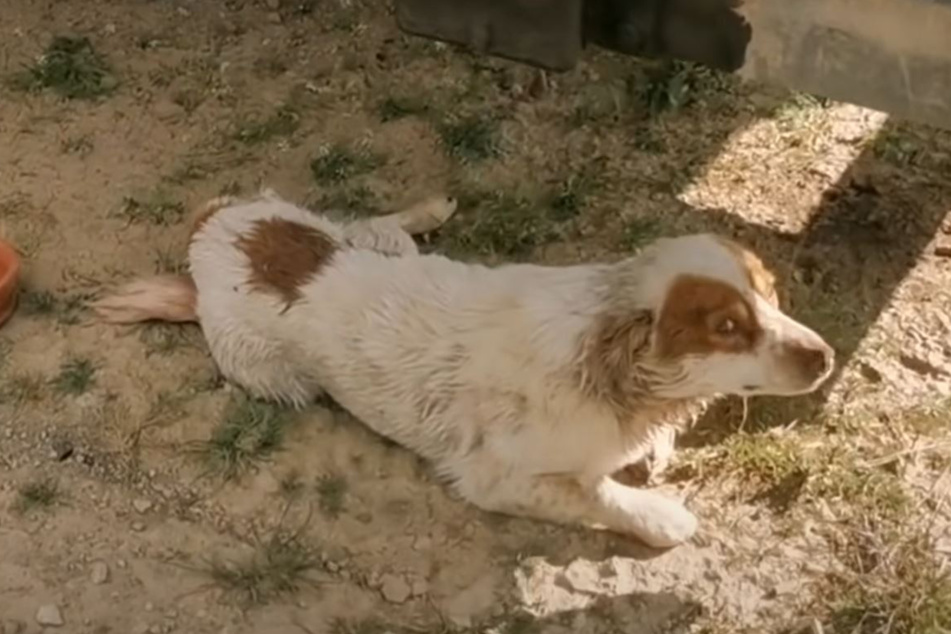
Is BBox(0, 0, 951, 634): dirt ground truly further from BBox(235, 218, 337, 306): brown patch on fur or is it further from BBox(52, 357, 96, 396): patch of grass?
BBox(235, 218, 337, 306): brown patch on fur

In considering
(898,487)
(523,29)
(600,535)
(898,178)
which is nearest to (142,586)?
(600,535)

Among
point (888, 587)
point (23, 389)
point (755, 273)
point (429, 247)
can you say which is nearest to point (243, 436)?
point (23, 389)

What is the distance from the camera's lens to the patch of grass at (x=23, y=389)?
14.8 ft

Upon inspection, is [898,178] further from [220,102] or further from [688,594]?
[220,102]

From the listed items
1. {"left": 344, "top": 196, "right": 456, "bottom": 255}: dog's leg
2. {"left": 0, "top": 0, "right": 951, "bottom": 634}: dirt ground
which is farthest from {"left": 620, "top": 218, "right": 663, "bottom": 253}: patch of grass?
{"left": 344, "top": 196, "right": 456, "bottom": 255}: dog's leg

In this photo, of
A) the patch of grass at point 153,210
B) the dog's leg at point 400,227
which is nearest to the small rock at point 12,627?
the dog's leg at point 400,227

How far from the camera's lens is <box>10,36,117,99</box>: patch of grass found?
5516mm

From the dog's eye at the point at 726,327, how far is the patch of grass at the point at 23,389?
6.11 feet

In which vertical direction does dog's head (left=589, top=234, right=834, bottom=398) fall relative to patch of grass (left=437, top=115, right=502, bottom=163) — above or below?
above

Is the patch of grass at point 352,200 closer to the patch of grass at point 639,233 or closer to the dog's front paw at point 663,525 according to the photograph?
the patch of grass at point 639,233

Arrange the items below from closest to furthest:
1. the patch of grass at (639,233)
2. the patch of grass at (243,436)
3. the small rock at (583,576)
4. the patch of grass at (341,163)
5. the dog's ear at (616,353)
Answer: the dog's ear at (616,353) → the small rock at (583,576) → the patch of grass at (243,436) → the patch of grass at (639,233) → the patch of grass at (341,163)

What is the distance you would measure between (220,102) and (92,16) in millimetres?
746

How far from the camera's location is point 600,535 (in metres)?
4.17

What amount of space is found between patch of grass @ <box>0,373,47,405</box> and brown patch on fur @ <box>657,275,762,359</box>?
5.68 ft
